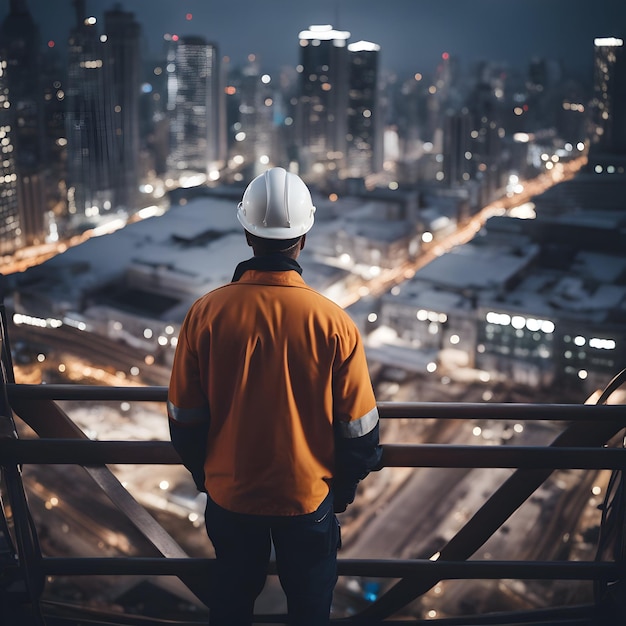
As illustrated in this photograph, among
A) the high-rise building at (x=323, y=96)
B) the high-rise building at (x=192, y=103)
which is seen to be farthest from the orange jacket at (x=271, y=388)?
the high-rise building at (x=323, y=96)

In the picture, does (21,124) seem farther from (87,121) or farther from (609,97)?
(609,97)

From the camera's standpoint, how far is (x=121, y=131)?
1094 centimetres

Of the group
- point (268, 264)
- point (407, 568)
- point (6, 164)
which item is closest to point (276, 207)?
point (268, 264)

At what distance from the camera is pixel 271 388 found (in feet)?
1.87

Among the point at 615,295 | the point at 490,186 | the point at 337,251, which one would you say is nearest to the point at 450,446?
the point at 615,295

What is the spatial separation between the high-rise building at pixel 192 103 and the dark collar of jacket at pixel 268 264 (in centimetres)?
1377

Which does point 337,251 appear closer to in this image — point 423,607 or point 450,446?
point 423,607

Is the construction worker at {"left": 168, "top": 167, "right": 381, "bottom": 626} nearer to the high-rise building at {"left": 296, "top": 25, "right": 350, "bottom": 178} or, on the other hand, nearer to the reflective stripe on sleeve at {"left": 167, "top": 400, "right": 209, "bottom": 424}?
the reflective stripe on sleeve at {"left": 167, "top": 400, "right": 209, "bottom": 424}

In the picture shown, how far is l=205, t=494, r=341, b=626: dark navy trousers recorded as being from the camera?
61 cm

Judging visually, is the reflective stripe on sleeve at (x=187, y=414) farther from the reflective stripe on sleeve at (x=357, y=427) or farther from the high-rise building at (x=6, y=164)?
the high-rise building at (x=6, y=164)

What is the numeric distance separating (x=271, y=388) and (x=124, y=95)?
1144 cm

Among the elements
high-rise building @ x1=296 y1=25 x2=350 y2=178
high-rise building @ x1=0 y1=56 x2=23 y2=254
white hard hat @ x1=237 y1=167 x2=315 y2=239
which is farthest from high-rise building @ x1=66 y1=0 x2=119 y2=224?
white hard hat @ x1=237 y1=167 x2=315 y2=239

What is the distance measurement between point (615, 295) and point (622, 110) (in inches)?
69.8

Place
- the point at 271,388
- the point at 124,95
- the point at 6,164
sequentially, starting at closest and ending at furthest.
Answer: the point at 271,388 < the point at 6,164 < the point at 124,95
